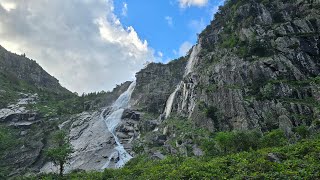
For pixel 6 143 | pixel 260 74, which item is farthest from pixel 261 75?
pixel 6 143

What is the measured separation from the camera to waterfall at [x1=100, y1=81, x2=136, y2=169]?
83.0 meters

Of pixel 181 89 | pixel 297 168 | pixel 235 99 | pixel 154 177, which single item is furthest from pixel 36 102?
pixel 297 168

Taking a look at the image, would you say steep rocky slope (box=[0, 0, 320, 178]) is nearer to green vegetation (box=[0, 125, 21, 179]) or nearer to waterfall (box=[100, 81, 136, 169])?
waterfall (box=[100, 81, 136, 169])

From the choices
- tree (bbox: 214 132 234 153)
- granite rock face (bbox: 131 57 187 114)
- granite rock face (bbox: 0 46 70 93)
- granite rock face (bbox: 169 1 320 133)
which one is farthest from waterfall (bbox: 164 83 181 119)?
granite rock face (bbox: 0 46 70 93)

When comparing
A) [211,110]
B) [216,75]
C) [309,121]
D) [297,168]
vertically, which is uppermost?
[216,75]

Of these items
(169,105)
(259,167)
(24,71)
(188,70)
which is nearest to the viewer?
(259,167)

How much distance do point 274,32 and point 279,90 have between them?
22258mm

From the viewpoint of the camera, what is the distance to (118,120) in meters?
110

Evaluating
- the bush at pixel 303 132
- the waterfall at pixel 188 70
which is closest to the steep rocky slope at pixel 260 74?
the waterfall at pixel 188 70

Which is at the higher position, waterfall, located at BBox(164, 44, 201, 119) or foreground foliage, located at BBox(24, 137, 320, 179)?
waterfall, located at BBox(164, 44, 201, 119)

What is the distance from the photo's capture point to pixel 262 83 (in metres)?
82.1

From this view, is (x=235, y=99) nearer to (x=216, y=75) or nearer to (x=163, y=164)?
(x=216, y=75)

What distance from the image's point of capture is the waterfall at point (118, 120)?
83000mm

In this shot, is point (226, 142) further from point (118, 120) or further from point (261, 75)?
point (118, 120)
